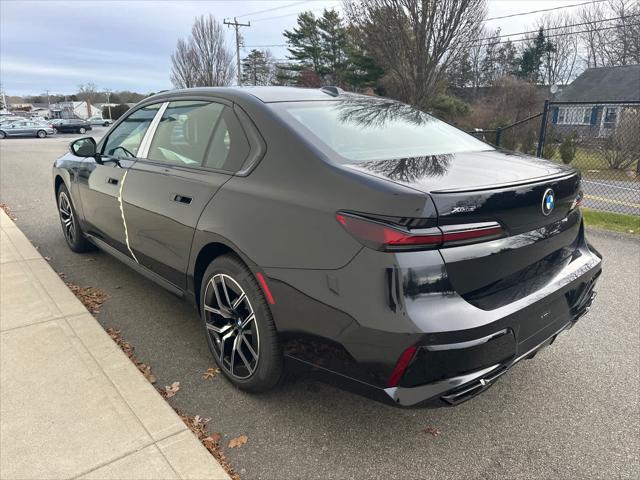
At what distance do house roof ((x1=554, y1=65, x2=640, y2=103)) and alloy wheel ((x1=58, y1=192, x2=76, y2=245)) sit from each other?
111 feet

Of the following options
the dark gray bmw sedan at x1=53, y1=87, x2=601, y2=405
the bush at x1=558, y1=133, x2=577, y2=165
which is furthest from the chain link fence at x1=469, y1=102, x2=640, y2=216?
the dark gray bmw sedan at x1=53, y1=87, x2=601, y2=405

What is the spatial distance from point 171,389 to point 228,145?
146cm

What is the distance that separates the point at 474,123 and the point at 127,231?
1077 inches

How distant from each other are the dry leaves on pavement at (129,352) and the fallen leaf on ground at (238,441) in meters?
A: 0.76

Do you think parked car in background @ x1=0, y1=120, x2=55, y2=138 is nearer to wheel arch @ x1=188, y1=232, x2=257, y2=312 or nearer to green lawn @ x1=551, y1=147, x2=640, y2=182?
green lawn @ x1=551, y1=147, x2=640, y2=182

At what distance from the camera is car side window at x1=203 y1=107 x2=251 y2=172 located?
103 inches

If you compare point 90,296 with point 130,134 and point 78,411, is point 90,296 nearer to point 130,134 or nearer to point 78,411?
point 130,134

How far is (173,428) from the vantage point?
91.6 inches

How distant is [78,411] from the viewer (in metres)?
2.46

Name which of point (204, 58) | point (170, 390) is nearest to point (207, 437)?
point (170, 390)

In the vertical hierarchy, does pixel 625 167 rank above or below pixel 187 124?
below

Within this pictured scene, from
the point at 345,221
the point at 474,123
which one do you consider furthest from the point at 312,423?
the point at 474,123

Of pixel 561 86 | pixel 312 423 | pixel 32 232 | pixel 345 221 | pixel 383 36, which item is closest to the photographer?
pixel 345 221

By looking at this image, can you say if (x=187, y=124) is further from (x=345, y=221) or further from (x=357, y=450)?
(x=357, y=450)
